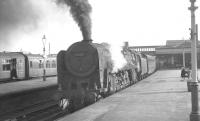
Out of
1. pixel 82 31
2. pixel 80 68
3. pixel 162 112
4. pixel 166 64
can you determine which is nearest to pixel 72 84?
pixel 80 68

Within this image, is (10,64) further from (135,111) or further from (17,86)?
(135,111)

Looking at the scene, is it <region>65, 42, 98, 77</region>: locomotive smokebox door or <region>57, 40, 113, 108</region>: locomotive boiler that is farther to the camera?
<region>65, 42, 98, 77</region>: locomotive smokebox door

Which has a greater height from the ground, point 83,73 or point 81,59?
point 81,59

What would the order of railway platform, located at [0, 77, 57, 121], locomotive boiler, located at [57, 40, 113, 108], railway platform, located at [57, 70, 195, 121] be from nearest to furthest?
railway platform, located at [57, 70, 195, 121]
locomotive boiler, located at [57, 40, 113, 108]
railway platform, located at [0, 77, 57, 121]

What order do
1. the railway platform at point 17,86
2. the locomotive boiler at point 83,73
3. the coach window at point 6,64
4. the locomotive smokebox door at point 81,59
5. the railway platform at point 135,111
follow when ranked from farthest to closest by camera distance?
1. the coach window at point 6,64
2. the railway platform at point 17,86
3. the locomotive smokebox door at point 81,59
4. the locomotive boiler at point 83,73
5. the railway platform at point 135,111

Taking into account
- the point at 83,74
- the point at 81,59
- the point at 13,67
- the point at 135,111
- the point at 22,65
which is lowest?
the point at 135,111

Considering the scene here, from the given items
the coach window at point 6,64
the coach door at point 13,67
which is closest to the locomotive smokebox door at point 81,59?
the coach door at point 13,67

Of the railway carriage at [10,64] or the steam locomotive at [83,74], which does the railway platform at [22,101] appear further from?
the railway carriage at [10,64]

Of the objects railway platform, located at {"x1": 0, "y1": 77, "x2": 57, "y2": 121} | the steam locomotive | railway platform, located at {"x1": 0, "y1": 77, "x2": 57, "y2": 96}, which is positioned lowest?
railway platform, located at {"x1": 0, "y1": 77, "x2": 57, "y2": 121}

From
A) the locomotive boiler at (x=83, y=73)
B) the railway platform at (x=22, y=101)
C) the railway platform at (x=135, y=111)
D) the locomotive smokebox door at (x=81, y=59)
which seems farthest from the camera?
the railway platform at (x=22, y=101)

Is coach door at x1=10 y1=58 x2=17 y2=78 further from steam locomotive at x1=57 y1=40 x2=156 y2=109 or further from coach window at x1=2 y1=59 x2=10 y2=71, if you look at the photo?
steam locomotive at x1=57 y1=40 x2=156 y2=109

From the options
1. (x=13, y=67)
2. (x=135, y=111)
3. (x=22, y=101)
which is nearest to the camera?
(x=135, y=111)

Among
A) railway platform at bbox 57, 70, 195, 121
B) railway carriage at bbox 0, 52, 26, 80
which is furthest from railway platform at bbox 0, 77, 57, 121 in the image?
railway carriage at bbox 0, 52, 26, 80

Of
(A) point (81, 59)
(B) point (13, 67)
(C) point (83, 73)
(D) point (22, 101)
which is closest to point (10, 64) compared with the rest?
(B) point (13, 67)
